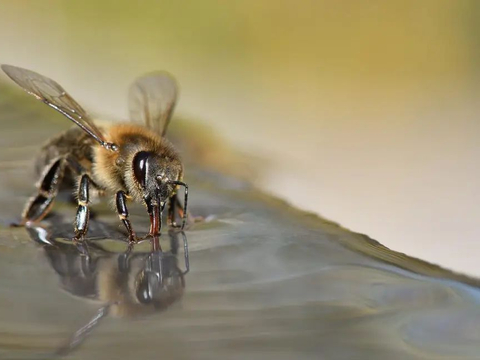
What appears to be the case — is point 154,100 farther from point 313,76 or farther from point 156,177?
point 313,76

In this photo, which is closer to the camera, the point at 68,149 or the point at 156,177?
the point at 156,177

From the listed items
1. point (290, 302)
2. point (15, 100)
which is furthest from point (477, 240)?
point (290, 302)

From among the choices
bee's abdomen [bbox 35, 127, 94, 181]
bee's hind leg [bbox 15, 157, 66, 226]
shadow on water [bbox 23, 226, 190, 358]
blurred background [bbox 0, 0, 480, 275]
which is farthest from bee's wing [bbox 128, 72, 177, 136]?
blurred background [bbox 0, 0, 480, 275]

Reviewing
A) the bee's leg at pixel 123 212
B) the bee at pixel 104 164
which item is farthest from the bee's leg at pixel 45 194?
the bee's leg at pixel 123 212

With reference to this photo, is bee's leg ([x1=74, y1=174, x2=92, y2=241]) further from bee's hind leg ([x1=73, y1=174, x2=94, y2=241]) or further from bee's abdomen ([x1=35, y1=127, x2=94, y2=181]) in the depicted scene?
bee's abdomen ([x1=35, y1=127, x2=94, y2=181])

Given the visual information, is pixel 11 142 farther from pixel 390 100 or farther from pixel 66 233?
pixel 390 100

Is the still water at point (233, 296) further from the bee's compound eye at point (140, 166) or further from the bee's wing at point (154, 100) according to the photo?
the bee's wing at point (154, 100)

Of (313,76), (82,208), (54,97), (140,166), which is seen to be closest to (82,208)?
(82,208)
